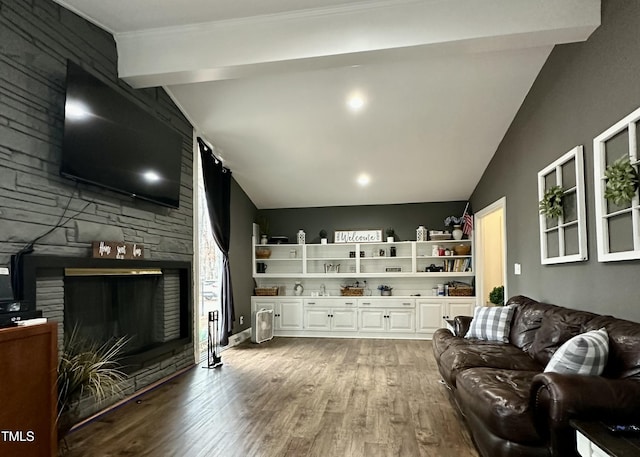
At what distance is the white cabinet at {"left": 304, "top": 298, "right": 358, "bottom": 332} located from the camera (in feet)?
23.0

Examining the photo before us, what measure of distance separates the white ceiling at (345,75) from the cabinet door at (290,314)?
6.60 feet

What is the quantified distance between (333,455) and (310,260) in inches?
198

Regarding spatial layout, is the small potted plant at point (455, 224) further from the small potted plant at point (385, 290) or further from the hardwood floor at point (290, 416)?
the hardwood floor at point (290, 416)

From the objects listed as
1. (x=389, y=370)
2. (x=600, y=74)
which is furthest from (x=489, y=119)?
(x=389, y=370)

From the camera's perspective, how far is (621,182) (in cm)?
249

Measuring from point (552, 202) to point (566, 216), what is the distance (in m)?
0.19

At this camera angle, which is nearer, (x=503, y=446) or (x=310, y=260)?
(x=503, y=446)

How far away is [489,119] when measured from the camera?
4.89 metres

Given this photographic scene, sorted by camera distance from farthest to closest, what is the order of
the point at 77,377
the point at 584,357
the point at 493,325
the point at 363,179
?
the point at 363,179, the point at 493,325, the point at 77,377, the point at 584,357

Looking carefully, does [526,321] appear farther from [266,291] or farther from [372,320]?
→ [266,291]

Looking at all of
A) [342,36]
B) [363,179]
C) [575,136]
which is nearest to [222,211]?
[363,179]

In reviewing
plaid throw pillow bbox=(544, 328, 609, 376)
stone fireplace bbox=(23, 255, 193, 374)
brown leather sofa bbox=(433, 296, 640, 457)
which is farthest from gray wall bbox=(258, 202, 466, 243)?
plaid throw pillow bbox=(544, 328, 609, 376)

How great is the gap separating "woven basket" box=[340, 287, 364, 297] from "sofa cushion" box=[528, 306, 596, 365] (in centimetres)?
388

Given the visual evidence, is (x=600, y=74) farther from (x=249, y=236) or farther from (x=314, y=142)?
(x=249, y=236)
